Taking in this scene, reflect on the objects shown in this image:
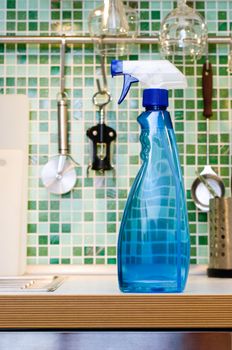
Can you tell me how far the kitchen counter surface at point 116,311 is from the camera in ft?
3.41

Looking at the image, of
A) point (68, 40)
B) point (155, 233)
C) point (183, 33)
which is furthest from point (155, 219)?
point (68, 40)

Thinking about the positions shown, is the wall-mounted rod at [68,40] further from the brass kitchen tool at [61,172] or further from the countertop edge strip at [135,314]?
the countertop edge strip at [135,314]

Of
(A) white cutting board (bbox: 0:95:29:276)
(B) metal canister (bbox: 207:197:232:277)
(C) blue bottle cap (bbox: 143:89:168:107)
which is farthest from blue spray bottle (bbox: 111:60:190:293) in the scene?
(A) white cutting board (bbox: 0:95:29:276)

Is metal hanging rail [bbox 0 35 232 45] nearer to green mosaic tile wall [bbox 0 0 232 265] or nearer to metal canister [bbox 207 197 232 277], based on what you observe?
green mosaic tile wall [bbox 0 0 232 265]

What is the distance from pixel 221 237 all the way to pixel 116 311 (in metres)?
0.50

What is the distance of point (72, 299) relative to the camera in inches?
41.2

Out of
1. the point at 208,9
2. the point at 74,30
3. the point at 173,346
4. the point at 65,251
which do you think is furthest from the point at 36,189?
the point at 173,346

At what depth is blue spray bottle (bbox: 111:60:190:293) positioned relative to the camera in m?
1.11

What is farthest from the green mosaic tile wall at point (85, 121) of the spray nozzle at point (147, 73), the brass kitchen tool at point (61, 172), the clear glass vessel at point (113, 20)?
the spray nozzle at point (147, 73)

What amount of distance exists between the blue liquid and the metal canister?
37 cm

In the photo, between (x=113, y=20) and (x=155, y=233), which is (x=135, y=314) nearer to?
(x=155, y=233)

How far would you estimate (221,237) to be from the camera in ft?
4.89

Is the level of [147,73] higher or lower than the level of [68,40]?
lower

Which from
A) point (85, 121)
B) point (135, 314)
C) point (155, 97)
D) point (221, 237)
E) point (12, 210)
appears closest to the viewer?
point (135, 314)
